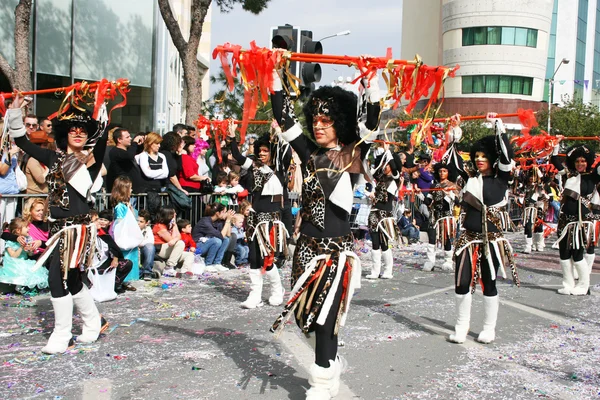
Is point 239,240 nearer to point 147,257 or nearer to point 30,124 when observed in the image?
point 147,257

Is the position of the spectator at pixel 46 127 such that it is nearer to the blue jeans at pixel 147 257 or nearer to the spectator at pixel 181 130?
the blue jeans at pixel 147 257

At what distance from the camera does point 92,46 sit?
51.4 ft

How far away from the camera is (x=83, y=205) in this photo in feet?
18.8

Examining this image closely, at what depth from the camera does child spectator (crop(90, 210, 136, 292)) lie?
7531 millimetres

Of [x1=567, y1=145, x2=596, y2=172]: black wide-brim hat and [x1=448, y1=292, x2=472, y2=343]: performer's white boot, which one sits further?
[x1=567, y1=145, x2=596, y2=172]: black wide-brim hat

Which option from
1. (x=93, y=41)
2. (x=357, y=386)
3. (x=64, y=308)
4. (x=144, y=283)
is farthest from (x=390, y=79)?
(x=93, y=41)

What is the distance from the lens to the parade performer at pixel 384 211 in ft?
31.8

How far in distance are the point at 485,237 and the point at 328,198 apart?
228 centimetres

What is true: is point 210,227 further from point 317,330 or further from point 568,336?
point 317,330

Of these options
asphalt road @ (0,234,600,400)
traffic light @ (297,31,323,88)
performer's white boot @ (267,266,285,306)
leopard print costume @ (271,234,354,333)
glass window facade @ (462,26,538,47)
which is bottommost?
asphalt road @ (0,234,600,400)

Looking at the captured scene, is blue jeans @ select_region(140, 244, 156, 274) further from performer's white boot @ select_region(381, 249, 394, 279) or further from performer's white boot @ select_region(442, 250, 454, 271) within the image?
performer's white boot @ select_region(442, 250, 454, 271)

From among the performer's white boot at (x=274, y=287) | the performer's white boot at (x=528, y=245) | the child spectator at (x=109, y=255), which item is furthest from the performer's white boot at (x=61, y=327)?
the performer's white boot at (x=528, y=245)

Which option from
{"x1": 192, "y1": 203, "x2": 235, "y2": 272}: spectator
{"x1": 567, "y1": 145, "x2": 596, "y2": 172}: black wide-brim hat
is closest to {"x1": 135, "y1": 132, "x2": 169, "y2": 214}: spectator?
{"x1": 192, "y1": 203, "x2": 235, "y2": 272}: spectator

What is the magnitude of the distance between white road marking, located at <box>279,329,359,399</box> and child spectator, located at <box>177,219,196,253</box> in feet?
12.3
